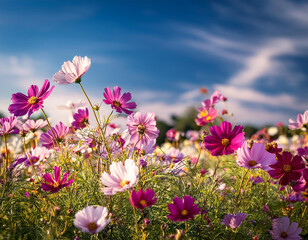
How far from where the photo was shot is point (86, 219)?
3.04ft

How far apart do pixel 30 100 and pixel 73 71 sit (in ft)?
0.81

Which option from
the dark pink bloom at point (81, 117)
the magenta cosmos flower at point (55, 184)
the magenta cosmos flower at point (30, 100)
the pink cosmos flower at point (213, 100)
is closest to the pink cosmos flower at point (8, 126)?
the magenta cosmos flower at point (30, 100)

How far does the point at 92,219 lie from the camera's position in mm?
931

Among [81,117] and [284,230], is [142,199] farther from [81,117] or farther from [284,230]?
[284,230]

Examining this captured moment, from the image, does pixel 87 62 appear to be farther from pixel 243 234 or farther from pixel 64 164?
pixel 243 234

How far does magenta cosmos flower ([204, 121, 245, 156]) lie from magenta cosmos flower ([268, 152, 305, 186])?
0.19 metres

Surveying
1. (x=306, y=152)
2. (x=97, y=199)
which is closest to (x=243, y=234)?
(x=306, y=152)

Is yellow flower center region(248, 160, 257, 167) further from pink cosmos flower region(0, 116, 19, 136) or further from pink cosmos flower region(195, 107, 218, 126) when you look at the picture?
pink cosmos flower region(0, 116, 19, 136)

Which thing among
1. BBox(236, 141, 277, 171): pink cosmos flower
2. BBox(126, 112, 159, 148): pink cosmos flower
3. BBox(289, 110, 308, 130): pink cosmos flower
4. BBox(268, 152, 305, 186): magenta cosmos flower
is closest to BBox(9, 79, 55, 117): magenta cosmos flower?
BBox(126, 112, 159, 148): pink cosmos flower

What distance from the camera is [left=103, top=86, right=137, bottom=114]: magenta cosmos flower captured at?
1.23 metres

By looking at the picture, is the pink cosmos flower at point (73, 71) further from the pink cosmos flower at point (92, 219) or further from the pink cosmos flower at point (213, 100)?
the pink cosmos flower at point (213, 100)

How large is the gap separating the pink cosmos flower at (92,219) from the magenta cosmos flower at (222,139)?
1.62 feet

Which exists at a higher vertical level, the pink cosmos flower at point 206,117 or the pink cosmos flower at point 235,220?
the pink cosmos flower at point 206,117

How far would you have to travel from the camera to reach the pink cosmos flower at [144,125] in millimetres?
1209
